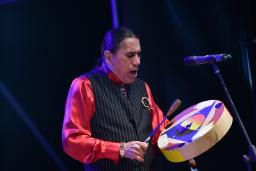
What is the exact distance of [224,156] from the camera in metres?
3.12

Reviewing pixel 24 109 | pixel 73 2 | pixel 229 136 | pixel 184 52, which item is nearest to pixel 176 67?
pixel 184 52

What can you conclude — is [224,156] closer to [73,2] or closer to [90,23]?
[90,23]

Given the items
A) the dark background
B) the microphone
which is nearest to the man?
the microphone

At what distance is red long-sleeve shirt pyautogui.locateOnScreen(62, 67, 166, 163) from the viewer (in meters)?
2.24

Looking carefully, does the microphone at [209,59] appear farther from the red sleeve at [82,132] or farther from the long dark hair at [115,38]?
the red sleeve at [82,132]

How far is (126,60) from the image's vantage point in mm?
2531

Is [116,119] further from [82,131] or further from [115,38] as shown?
[115,38]

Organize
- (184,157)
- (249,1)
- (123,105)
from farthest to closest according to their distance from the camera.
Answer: (249,1) < (123,105) < (184,157)

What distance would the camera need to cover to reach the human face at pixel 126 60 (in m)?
2.53

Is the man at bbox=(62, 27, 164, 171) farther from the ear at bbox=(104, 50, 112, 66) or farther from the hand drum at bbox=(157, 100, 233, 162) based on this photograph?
the hand drum at bbox=(157, 100, 233, 162)

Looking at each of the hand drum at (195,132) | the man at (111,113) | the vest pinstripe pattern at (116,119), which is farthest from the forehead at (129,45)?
the hand drum at (195,132)

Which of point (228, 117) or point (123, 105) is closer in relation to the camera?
point (228, 117)

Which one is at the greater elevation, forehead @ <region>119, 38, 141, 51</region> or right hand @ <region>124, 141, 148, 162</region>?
forehead @ <region>119, 38, 141, 51</region>

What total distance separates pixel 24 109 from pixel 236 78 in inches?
75.6
